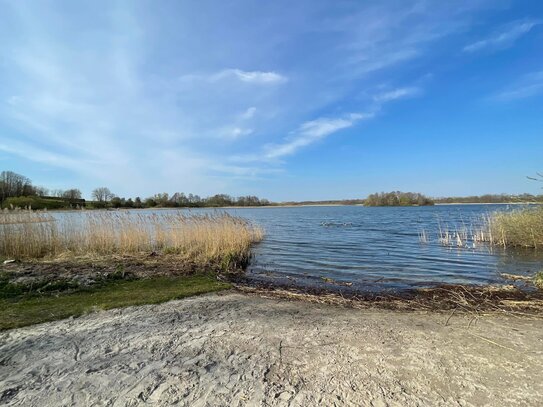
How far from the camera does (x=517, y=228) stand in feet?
54.9

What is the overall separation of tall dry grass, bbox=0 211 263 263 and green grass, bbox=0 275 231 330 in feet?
12.2

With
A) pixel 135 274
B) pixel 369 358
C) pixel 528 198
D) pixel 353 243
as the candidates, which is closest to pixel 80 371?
pixel 369 358

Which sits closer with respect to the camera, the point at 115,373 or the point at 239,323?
the point at 115,373

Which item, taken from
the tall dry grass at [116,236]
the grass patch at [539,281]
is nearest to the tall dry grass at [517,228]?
the grass patch at [539,281]

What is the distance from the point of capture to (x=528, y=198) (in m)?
11.9

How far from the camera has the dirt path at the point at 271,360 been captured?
3.00m

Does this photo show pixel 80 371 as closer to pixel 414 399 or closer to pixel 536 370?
pixel 414 399

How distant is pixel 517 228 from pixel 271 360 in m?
A: 17.9

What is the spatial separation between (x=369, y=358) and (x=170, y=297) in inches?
166

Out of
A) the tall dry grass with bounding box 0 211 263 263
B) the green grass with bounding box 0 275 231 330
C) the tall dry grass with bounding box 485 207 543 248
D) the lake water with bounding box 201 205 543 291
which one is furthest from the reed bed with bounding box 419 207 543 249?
the green grass with bounding box 0 275 231 330

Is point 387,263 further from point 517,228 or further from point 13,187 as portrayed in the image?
point 13,187

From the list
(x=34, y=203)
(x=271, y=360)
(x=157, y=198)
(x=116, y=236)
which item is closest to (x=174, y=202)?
(x=157, y=198)

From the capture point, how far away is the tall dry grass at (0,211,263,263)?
12.3 meters

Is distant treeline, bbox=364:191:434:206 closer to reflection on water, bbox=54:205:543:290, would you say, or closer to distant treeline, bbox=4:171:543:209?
distant treeline, bbox=4:171:543:209
